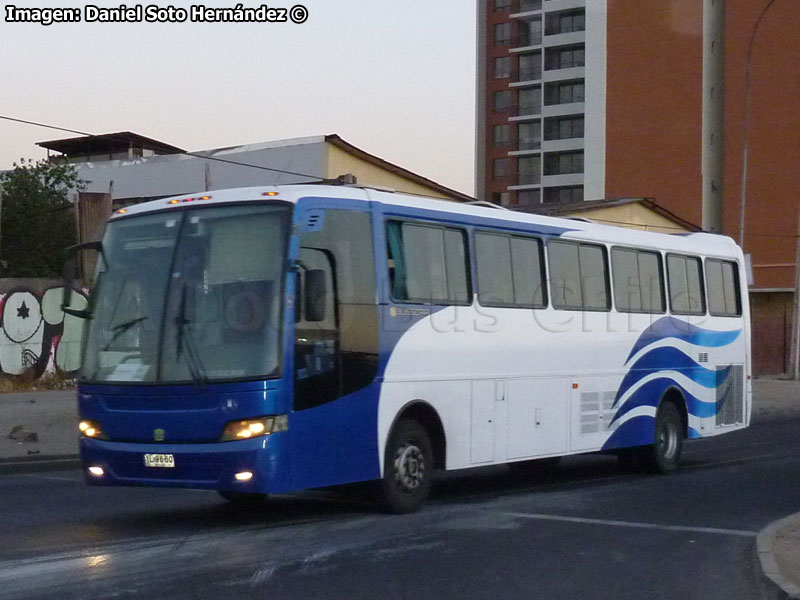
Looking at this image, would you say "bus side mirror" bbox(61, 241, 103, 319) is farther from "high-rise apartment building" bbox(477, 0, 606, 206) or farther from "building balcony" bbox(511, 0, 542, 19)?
"building balcony" bbox(511, 0, 542, 19)

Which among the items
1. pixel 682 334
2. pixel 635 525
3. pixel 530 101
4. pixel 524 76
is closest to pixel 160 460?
pixel 635 525

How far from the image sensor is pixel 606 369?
15.5 metres

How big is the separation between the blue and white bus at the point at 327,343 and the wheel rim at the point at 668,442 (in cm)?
208

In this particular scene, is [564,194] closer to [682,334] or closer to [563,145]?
[563,145]

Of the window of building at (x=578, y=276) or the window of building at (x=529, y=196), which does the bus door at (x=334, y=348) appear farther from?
the window of building at (x=529, y=196)

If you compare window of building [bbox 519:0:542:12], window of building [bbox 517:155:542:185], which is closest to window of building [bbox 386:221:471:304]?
window of building [bbox 517:155:542:185]

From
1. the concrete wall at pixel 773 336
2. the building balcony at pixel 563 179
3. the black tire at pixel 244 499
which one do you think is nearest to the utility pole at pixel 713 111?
the concrete wall at pixel 773 336

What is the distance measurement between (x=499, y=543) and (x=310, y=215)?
128 inches

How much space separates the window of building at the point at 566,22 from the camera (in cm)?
8781

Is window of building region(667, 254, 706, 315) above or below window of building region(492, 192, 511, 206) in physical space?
below

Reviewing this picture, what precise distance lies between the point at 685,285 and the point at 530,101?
7612 cm

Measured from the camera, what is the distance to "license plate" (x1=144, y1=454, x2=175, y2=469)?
1048 centimetres

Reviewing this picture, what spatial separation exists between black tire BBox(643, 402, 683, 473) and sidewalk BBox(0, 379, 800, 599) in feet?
17.5

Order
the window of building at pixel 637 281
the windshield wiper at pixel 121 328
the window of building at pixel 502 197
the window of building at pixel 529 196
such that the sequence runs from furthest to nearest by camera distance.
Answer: the window of building at pixel 502 197 → the window of building at pixel 529 196 → the window of building at pixel 637 281 → the windshield wiper at pixel 121 328
